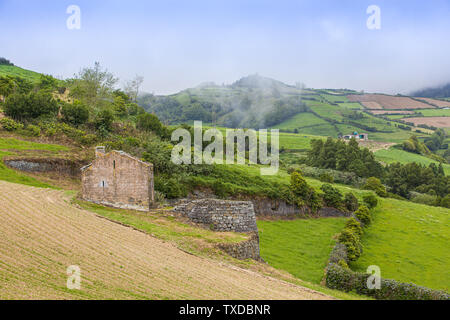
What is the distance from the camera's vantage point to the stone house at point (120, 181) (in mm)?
24375

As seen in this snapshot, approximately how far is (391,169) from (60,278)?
74584 mm

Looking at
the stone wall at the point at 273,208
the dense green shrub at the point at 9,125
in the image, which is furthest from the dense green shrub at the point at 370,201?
the dense green shrub at the point at 9,125

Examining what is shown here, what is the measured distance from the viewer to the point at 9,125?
4125 centimetres

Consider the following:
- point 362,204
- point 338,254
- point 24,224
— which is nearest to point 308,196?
point 362,204

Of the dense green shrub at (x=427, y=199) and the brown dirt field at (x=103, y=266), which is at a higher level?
the brown dirt field at (x=103, y=266)

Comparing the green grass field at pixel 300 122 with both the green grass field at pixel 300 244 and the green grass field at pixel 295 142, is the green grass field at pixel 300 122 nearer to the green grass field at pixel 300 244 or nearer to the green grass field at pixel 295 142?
the green grass field at pixel 295 142

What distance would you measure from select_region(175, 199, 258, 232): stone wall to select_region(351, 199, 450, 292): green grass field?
1354 cm

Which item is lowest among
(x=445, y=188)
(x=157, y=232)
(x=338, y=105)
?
(x=445, y=188)

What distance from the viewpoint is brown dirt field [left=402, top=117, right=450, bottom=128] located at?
488 feet

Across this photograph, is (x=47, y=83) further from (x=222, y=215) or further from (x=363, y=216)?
(x=222, y=215)

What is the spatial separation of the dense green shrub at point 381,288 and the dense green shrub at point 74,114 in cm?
3510

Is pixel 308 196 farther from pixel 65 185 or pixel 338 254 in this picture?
pixel 65 185
